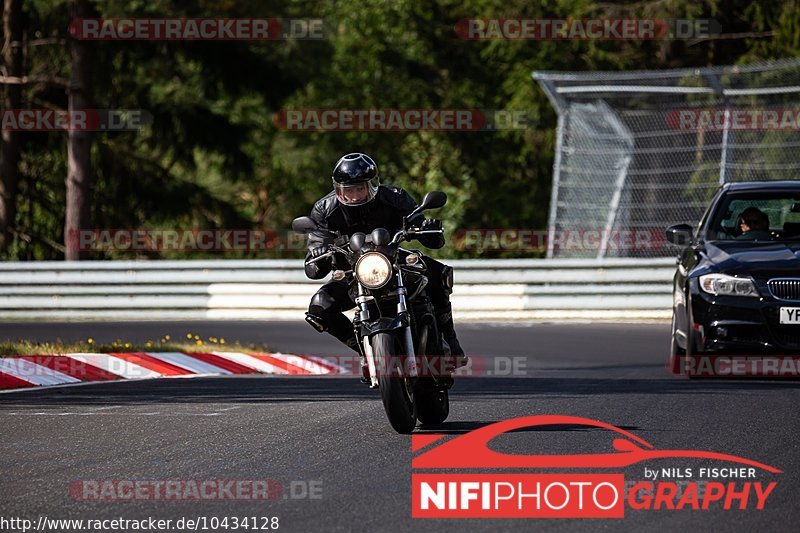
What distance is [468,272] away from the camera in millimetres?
22953

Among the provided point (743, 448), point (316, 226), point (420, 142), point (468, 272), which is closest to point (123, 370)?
point (316, 226)

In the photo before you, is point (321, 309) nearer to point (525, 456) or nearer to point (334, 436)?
point (334, 436)

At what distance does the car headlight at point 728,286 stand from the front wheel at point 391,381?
4468 millimetres

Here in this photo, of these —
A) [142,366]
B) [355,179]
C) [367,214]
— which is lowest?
[142,366]

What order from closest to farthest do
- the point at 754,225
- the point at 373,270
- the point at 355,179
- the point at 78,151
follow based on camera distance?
the point at 373,270
the point at 355,179
the point at 754,225
the point at 78,151

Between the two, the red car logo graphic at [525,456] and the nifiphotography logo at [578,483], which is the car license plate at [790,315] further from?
the nifiphotography logo at [578,483]

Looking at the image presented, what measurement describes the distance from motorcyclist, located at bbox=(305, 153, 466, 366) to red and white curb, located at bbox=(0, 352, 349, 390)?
3.88 m

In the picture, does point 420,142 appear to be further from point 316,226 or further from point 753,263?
point 316,226

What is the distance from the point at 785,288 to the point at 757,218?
1.21 metres

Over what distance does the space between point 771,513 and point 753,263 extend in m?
6.36

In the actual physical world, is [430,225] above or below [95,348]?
above

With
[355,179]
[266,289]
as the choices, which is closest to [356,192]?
[355,179]

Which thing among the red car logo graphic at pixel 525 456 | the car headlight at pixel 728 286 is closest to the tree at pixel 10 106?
the car headlight at pixel 728 286

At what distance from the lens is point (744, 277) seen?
12844 millimetres
